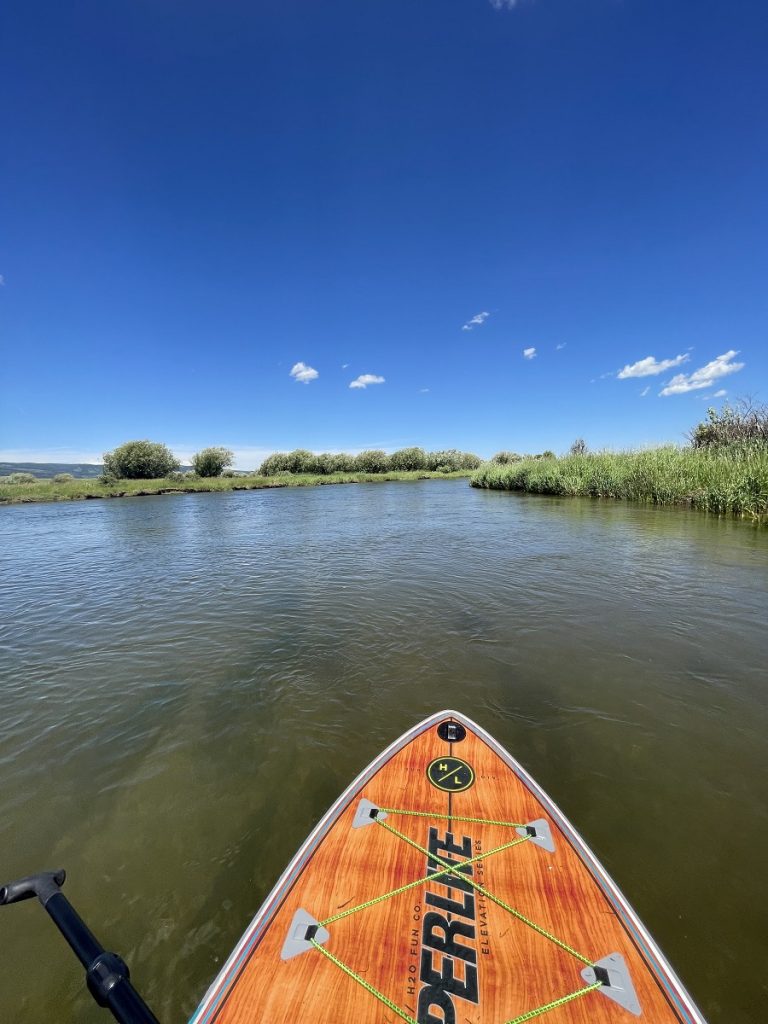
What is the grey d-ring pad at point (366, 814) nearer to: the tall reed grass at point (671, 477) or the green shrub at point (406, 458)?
the tall reed grass at point (671, 477)

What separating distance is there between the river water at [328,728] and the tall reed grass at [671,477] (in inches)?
339

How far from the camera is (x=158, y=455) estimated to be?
65000 millimetres

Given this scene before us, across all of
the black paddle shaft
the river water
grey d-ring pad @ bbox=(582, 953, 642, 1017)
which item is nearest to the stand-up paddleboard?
grey d-ring pad @ bbox=(582, 953, 642, 1017)

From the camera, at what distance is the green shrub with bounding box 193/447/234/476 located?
72.8 m

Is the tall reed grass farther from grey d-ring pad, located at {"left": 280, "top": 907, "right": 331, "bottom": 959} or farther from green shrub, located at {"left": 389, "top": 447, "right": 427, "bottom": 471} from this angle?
green shrub, located at {"left": 389, "top": 447, "right": 427, "bottom": 471}

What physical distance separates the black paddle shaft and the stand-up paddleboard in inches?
31.0

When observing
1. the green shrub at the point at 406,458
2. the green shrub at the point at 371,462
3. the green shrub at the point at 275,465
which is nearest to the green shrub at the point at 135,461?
the green shrub at the point at 275,465

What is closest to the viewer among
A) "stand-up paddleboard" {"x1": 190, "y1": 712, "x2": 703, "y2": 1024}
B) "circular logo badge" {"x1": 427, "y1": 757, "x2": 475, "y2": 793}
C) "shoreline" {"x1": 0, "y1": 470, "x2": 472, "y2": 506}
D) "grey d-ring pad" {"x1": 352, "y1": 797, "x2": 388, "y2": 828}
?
"stand-up paddleboard" {"x1": 190, "y1": 712, "x2": 703, "y2": 1024}

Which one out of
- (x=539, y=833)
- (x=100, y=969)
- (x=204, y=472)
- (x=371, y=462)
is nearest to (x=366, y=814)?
(x=539, y=833)

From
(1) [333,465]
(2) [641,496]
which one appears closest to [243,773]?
(2) [641,496]

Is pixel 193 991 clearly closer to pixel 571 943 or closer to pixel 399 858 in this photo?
pixel 399 858

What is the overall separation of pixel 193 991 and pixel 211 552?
14.3 meters

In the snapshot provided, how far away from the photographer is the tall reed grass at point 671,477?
18.0 m

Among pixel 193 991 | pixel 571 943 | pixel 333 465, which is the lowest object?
pixel 193 991
